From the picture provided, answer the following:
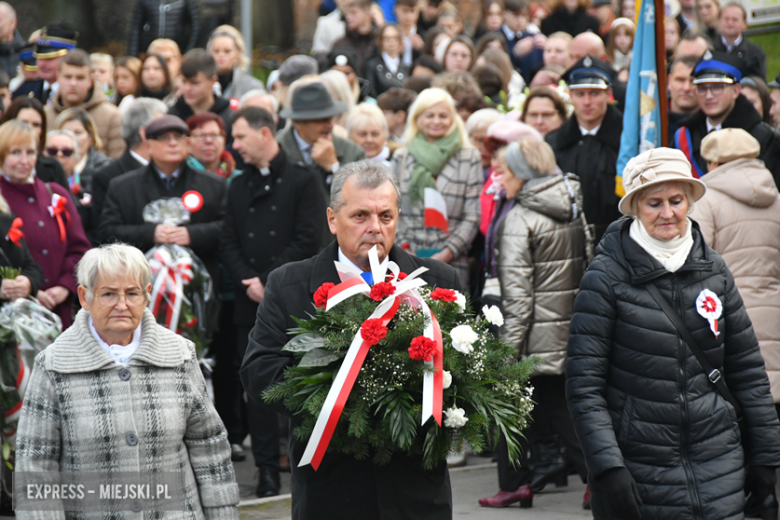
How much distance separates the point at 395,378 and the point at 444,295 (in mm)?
373

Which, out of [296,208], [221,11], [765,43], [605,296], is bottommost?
[605,296]

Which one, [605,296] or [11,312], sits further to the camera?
[11,312]

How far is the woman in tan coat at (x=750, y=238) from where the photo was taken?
20.5 ft

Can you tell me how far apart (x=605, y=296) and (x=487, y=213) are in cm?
330

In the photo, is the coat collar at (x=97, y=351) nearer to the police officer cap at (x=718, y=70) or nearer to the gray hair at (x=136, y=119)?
the gray hair at (x=136, y=119)

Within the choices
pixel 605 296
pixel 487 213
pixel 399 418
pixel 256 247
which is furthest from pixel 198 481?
pixel 487 213

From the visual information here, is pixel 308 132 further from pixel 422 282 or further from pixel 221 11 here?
pixel 221 11

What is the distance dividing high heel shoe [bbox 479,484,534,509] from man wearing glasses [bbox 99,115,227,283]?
2641 mm

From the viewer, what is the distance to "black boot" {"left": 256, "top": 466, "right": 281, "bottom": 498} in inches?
271

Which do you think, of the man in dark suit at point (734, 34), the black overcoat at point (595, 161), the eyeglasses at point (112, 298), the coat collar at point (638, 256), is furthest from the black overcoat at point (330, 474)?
the man in dark suit at point (734, 34)

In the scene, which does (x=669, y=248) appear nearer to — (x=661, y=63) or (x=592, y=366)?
(x=592, y=366)

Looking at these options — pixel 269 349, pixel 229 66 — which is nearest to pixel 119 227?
pixel 269 349

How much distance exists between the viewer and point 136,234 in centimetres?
725

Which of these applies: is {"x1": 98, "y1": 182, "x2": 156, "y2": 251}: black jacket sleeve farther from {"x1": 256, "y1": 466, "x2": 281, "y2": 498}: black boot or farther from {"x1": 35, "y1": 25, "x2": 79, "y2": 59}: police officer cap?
{"x1": 35, "y1": 25, "x2": 79, "y2": 59}: police officer cap
